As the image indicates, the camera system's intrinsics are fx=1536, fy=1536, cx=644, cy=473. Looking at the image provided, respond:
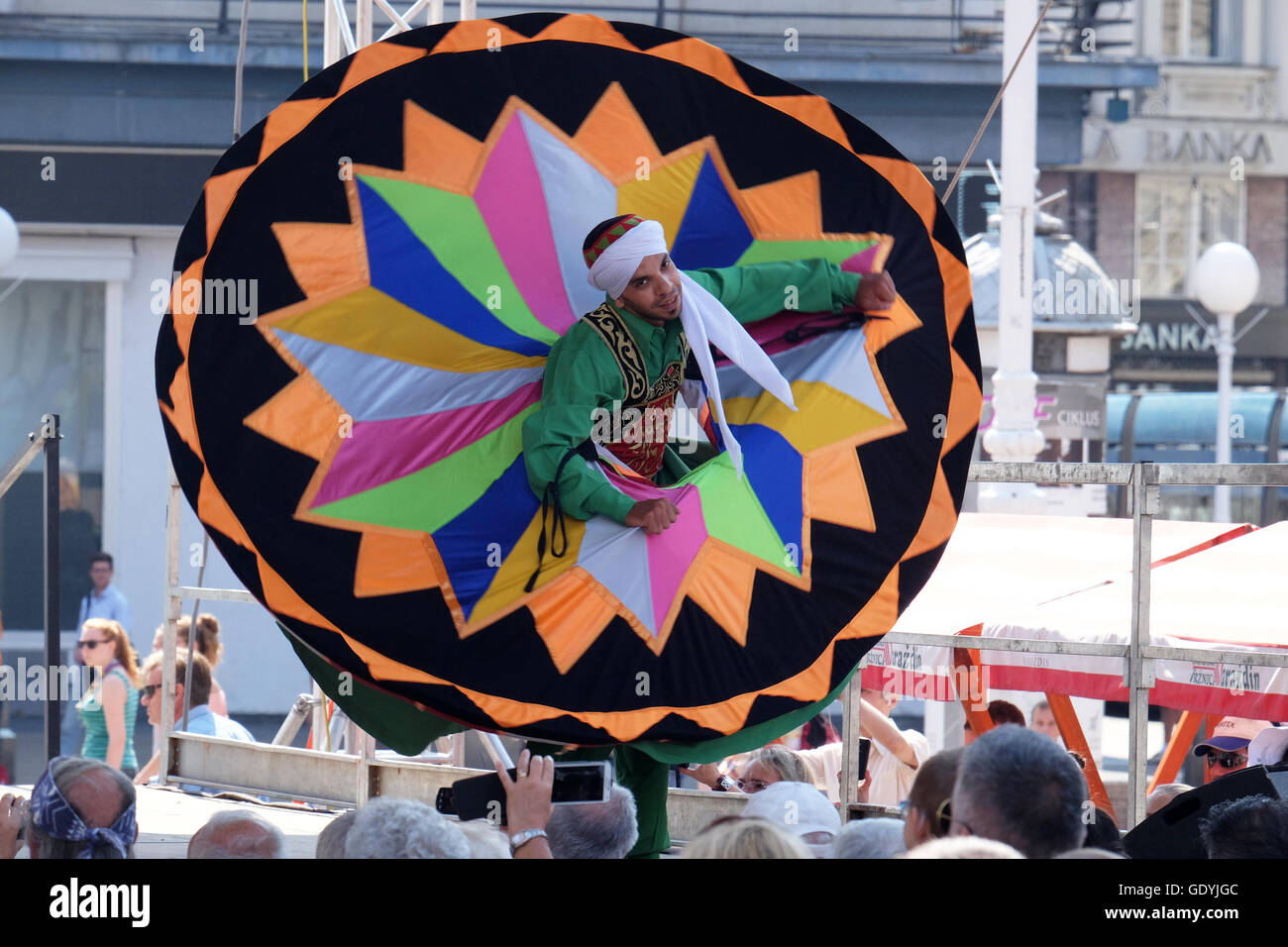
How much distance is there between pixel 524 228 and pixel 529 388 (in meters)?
0.46

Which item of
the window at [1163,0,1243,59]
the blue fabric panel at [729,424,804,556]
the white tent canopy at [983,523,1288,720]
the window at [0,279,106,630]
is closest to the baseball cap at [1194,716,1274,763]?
the white tent canopy at [983,523,1288,720]

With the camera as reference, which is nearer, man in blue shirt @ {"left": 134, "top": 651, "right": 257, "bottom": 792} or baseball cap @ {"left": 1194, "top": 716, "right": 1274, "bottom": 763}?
baseball cap @ {"left": 1194, "top": 716, "right": 1274, "bottom": 763}

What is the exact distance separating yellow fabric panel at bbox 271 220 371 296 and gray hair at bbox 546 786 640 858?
156cm

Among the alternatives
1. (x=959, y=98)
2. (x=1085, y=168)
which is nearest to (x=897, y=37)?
(x=959, y=98)

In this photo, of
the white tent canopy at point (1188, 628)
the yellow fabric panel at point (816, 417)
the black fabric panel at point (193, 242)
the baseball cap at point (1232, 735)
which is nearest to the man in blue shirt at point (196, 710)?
the black fabric panel at point (193, 242)

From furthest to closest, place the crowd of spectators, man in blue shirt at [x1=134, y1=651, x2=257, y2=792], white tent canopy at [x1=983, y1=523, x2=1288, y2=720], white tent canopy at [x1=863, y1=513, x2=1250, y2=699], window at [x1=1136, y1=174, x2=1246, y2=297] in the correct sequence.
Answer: window at [x1=1136, y1=174, x2=1246, y2=297] → man in blue shirt at [x1=134, y1=651, x2=257, y2=792] → white tent canopy at [x1=863, y1=513, x2=1250, y2=699] → white tent canopy at [x1=983, y1=523, x2=1288, y2=720] → the crowd of spectators

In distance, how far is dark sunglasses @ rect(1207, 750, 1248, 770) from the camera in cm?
579

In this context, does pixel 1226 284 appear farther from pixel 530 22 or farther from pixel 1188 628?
pixel 530 22

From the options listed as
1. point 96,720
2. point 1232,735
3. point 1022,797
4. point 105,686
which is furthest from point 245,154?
point 96,720

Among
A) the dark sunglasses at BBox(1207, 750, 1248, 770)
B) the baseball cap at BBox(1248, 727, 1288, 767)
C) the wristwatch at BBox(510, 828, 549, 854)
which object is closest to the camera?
→ the wristwatch at BBox(510, 828, 549, 854)

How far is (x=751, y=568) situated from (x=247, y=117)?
1029 centimetres

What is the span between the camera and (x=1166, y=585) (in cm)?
571

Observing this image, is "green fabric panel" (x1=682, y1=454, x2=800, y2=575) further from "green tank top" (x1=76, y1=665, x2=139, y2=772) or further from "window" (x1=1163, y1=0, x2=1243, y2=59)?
"window" (x1=1163, y1=0, x2=1243, y2=59)

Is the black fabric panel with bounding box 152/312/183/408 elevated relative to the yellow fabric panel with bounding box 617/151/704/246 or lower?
lower
